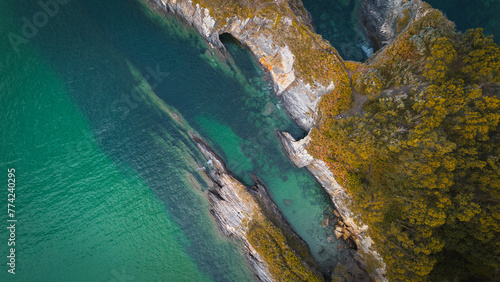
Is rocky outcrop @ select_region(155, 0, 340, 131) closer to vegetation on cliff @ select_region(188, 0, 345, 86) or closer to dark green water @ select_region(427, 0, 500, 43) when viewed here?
vegetation on cliff @ select_region(188, 0, 345, 86)

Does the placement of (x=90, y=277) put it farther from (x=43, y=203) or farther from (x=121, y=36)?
(x=121, y=36)

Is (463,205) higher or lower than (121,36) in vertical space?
higher

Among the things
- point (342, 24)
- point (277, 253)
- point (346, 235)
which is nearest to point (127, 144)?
point (277, 253)

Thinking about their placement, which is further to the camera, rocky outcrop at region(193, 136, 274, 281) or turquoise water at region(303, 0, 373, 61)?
turquoise water at region(303, 0, 373, 61)

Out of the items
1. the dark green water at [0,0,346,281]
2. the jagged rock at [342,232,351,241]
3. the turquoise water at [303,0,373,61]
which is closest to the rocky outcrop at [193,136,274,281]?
the dark green water at [0,0,346,281]

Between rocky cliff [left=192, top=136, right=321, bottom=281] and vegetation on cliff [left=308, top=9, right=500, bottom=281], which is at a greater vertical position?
vegetation on cliff [left=308, top=9, right=500, bottom=281]

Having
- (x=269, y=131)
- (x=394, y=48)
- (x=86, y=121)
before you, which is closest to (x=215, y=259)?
(x=269, y=131)

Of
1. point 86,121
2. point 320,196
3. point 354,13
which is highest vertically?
point 354,13
